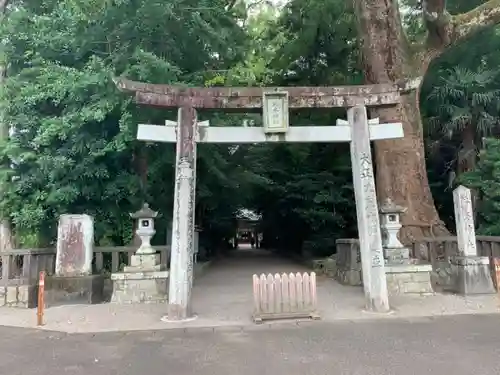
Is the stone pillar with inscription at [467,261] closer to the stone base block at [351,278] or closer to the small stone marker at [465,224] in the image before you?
the small stone marker at [465,224]

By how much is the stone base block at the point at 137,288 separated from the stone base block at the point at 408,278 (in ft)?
16.3

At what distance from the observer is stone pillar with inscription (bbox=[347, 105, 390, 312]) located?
7738 mm

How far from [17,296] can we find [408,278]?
8.38 meters

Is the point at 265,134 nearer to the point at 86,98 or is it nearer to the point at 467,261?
the point at 86,98

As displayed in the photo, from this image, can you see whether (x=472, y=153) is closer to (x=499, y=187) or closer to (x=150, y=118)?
(x=499, y=187)

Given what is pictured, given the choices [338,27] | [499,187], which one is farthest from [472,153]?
[338,27]

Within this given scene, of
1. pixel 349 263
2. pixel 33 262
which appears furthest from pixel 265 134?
pixel 33 262

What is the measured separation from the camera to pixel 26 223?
974cm

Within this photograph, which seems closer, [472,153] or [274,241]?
[472,153]

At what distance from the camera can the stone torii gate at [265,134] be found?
25.1 feet

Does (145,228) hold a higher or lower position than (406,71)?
lower

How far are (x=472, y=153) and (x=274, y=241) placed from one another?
14923mm

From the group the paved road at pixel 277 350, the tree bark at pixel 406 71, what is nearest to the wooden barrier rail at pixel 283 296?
the paved road at pixel 277 350

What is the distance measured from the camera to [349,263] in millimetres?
11609
